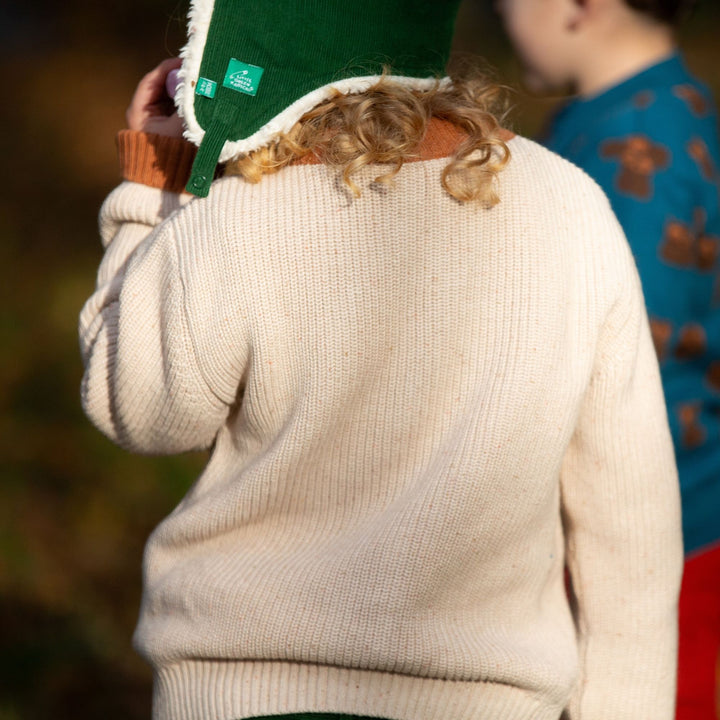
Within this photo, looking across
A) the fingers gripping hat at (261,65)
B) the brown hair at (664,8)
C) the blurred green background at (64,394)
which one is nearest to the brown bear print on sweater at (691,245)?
the blurred green background at (64,394)

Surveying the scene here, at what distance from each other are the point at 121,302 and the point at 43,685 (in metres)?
2.00

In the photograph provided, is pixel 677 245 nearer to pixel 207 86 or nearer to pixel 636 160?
pixel 636 160

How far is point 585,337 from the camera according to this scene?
1354mm

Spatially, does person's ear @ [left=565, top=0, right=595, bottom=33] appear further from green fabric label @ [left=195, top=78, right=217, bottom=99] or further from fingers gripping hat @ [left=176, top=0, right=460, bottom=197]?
green fabric label @ [left=195, top=78, right=217, bottom=99]

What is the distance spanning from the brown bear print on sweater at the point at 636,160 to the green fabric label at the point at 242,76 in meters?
1.06

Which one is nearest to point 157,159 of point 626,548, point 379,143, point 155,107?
point 155,107

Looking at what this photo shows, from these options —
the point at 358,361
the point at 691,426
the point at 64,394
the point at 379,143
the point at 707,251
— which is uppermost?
the point at 379,143

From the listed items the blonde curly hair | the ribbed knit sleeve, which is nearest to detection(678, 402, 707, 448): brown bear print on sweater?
the blonde curly hair

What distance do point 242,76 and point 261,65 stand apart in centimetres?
3

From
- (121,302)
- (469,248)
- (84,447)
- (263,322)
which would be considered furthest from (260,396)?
(84,447)

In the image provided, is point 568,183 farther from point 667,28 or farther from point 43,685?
point 43,685

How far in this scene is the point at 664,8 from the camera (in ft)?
7.60

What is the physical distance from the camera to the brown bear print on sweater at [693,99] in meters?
2.22

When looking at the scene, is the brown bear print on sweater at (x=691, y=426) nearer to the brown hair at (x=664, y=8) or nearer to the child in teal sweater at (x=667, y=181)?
the child in teal sweater at (x=667, y=181)
